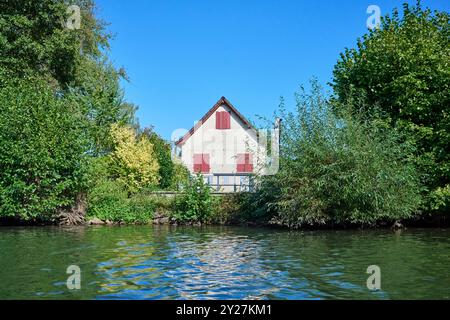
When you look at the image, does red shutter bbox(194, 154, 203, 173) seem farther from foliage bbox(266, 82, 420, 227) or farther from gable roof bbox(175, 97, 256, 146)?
foliage bbox(266, 82, 420, 227)

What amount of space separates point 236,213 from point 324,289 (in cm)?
1837

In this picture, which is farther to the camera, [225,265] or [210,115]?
[210,115]

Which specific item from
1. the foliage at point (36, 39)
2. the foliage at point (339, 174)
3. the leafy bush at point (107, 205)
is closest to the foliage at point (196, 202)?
the leafy bush at point (107, 205)

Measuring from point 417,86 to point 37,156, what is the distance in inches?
746

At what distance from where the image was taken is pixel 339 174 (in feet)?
75.9

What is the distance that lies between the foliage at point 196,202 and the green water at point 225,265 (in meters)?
6.26

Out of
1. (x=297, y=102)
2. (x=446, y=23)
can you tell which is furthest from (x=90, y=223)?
(x=446, y=23)

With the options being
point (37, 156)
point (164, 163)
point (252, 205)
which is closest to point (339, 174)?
point (252, 205)

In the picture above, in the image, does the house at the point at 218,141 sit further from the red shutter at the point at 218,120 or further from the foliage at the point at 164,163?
the foliage at the point at 164,163

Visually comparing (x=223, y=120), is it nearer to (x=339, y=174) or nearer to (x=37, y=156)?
(x=37, y=156)

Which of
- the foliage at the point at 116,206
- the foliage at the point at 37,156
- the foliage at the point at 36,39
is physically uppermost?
the foliage at the point at 36,39

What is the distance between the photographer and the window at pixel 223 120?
5138 centimetres

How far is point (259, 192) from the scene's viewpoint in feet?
88.3

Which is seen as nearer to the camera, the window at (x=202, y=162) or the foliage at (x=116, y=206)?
the foliage at (x=116, y=206)
